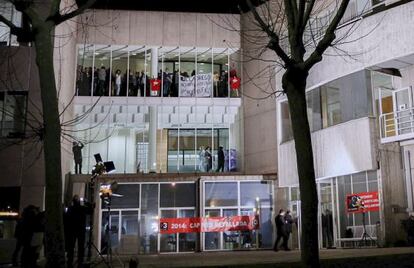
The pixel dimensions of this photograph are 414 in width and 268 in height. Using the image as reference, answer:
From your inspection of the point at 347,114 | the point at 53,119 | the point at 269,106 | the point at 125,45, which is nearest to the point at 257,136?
the point at 269,106

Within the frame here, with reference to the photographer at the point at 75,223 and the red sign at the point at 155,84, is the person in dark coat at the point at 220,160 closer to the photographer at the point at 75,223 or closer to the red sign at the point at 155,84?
the red sign at the point at 155,84

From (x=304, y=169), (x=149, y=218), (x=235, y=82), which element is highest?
(x=235, y=82)

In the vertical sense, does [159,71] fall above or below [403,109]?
above

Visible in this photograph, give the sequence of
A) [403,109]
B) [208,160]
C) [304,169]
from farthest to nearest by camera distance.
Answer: [208,160] < [403,109] < [304,169]

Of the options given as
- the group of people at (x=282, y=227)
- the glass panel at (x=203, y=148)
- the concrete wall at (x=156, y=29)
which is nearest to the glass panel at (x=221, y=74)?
the concrete wall at (x=156, y=29)

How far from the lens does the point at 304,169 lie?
9680 millimetres

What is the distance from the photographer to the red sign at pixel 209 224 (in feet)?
80.5

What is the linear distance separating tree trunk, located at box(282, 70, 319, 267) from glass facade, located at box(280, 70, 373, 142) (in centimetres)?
1126

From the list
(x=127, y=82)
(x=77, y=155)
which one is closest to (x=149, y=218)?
(x=77, y=155)

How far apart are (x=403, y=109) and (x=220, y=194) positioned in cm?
1012

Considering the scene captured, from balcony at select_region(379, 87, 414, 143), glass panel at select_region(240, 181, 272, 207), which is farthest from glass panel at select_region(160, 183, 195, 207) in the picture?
balcony at select_region(379, 87, 414, 143)

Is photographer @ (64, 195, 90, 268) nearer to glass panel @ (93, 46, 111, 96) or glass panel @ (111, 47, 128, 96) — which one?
glass panel @ (93, 46, 111, 96)

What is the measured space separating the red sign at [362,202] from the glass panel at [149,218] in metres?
9.63

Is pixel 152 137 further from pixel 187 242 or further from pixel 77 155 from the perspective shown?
pixel 187 242
